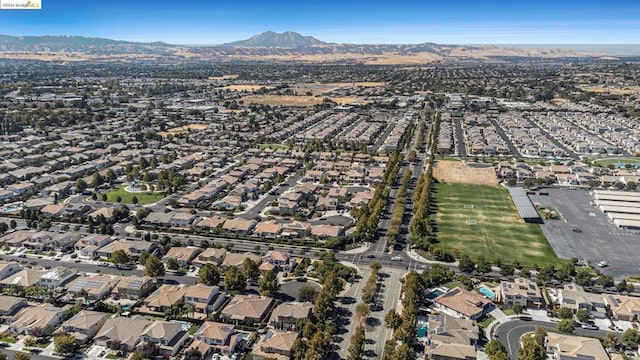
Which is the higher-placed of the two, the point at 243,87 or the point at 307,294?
the point at 243,87

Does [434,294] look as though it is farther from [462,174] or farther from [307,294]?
[462,174]

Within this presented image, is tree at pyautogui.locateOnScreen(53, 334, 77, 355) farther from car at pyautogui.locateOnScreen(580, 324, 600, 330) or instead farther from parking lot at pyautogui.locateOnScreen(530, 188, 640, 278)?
parking lot at pyautogui.locateOnScreen(530, 188, 640, 278)

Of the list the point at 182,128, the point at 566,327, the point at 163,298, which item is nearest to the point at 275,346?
the point at 163,298

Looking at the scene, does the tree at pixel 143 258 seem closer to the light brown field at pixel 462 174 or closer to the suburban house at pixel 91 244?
the suburban house at pixel 91 244

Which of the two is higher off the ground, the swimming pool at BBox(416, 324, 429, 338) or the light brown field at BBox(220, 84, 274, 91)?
the light brown field at BBox(220, 84, 274, 91)

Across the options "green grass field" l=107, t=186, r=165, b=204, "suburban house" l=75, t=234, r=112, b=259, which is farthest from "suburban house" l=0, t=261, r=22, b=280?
"green grass field" l=107, t=186, r=165, b=204

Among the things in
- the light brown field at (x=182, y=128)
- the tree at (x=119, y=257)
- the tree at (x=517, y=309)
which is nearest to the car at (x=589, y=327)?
the tree at (x=517, y=309)

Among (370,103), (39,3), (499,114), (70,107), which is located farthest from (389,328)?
(70,107)
